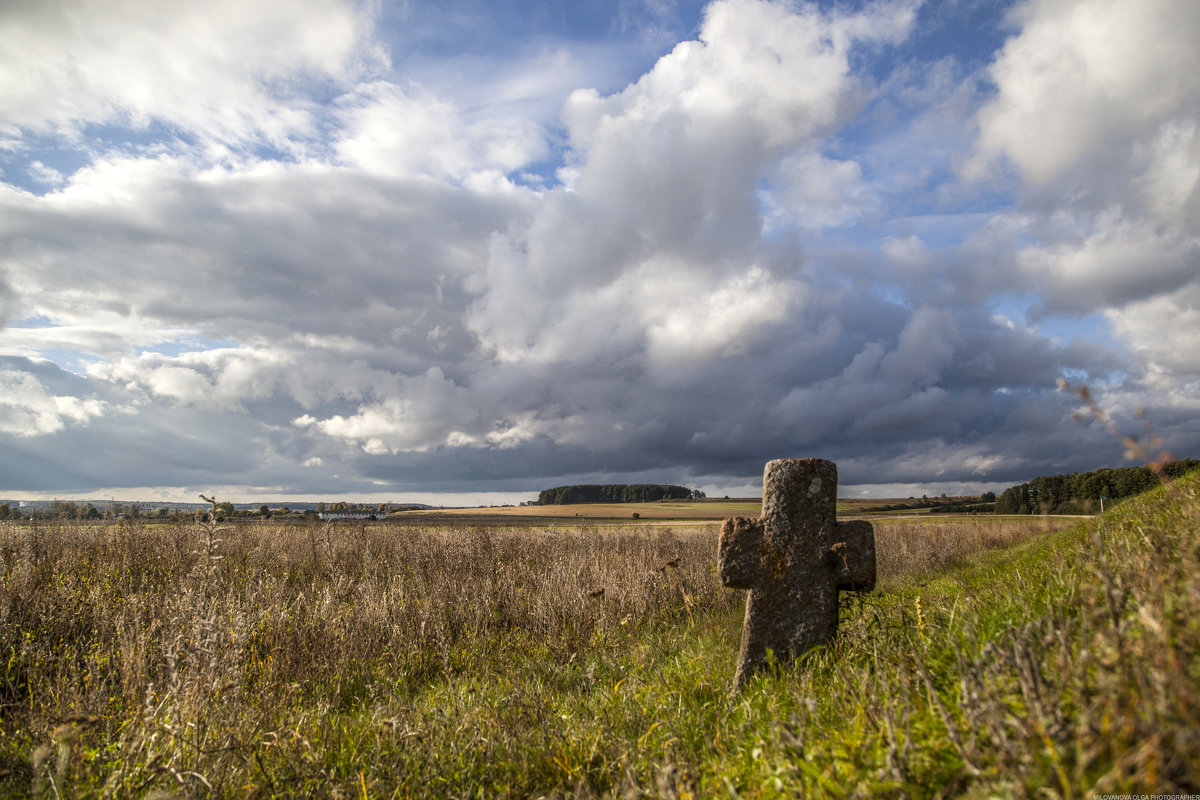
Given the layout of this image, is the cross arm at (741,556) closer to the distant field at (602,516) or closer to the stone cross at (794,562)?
the stone cross at (794,562)

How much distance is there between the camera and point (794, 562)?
4.96m

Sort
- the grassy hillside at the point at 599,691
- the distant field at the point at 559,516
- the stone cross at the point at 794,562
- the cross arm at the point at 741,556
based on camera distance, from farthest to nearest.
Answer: the distant field at the point at 559,516 → the cross arm at the point at 741,556 → the stone cross at the point at 794,562 → the grassy hillside at the point at 599,691

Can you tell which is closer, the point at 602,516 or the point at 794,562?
the point at 794,562

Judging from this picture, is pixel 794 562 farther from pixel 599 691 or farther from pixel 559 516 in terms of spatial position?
pixel 559 516

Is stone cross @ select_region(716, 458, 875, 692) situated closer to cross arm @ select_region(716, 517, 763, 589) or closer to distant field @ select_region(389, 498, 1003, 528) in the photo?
cross arm @ select_region(716, 517, 763, 589)

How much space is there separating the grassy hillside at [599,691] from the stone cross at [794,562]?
0.86 ft

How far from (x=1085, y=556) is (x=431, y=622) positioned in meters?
7.09

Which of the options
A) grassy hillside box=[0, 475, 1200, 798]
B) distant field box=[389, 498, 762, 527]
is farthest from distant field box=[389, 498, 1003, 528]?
grassy hillside box=[0, 475, 1200, 798]

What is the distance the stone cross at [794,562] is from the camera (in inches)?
191

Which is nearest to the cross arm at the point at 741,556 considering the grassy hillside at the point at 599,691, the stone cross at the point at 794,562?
the stone cross at the point at 794,562

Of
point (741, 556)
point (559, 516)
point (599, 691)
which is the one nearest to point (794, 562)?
point (741, 556)

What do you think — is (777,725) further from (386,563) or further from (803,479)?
(386,563)

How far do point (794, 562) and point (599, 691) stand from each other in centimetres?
199

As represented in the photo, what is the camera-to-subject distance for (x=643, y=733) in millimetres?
3773
